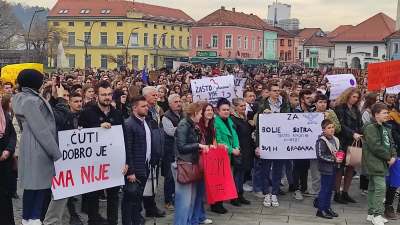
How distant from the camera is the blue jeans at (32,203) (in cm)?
659

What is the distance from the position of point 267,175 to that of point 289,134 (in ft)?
2.55

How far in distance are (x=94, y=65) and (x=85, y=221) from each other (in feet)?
308

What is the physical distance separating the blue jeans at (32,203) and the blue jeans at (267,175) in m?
4.07

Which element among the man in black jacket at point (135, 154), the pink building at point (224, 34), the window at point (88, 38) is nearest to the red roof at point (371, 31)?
the pink building at point (224, 34)

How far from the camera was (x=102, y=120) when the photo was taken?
23.6 feet

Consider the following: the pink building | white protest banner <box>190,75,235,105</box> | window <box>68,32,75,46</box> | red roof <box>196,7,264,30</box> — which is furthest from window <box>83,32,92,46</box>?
white protest banner <box>190,75,235,105</box>

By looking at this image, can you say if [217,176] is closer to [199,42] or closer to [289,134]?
[289,134]

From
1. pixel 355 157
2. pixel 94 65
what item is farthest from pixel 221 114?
pixel 94 65

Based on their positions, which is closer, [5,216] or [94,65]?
[5,216]

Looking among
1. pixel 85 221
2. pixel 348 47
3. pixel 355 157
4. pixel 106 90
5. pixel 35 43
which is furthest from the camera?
pixel 348 47

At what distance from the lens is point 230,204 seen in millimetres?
9422

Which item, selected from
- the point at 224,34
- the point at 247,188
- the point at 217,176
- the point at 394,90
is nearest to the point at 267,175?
the point at 247,188

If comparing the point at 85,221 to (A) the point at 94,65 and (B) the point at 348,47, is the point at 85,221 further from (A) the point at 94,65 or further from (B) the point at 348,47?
(B) the point at 348,47

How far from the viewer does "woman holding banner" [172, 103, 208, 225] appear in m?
7.36
